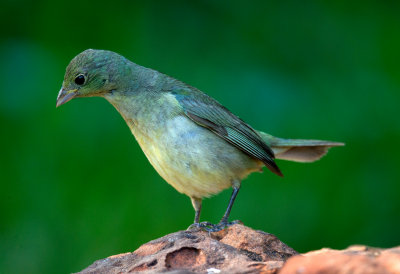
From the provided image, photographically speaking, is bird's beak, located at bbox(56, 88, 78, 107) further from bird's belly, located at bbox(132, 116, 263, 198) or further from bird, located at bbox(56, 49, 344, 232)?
bird's belly, located at bbox(132, 116, 263, 198)

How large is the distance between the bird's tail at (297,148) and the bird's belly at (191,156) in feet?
2.72

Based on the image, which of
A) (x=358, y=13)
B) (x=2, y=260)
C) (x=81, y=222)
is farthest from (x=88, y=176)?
(x=358, y=13)

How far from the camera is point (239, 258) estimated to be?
3.33 metres

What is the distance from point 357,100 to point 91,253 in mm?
3192

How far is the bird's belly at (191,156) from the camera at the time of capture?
191 inches

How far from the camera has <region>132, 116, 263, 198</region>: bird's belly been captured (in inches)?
191

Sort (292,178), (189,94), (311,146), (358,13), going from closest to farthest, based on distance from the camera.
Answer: (189,94), (311,146), (292,178), (358,13)

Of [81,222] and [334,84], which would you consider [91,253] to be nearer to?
[81,222]

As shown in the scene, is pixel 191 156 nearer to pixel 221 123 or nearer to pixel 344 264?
pixel 221 123

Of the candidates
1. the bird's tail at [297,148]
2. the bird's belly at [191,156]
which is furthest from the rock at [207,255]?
the bird's tail at [297,148]

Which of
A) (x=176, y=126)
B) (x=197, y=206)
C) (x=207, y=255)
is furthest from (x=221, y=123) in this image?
(x=207, y=255)

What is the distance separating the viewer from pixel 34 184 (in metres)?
6.18

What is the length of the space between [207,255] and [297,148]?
282 centimetres

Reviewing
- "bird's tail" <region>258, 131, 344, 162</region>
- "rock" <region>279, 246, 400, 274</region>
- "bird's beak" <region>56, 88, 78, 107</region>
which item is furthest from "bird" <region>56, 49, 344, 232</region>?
"rock" <region>279, 246, 400, 274</region>
